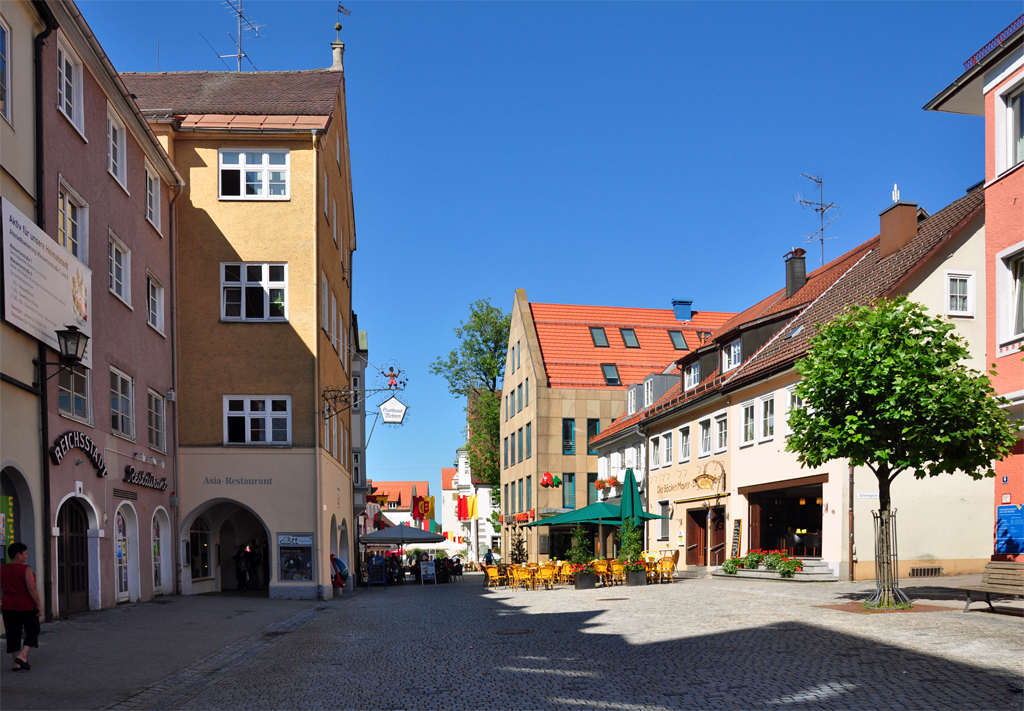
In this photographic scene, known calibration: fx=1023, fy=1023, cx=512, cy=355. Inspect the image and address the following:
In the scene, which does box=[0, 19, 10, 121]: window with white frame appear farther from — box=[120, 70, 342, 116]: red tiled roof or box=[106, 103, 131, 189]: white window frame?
box=[120, 70, 342, 116]: red tiled roof

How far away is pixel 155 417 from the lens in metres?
24.9

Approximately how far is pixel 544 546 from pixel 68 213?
129ft

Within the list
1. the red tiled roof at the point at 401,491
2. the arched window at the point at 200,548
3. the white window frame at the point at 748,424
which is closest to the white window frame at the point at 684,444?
the white window frame at the point at 748,424

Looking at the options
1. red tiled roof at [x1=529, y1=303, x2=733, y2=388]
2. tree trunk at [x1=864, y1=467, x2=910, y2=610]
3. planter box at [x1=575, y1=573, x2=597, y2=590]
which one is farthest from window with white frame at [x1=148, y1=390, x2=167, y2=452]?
red tiled roof at [x1=529, y1=303, x2=733, y2=388]

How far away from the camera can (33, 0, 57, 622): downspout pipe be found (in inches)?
637

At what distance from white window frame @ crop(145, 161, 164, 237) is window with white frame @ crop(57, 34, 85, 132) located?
496 centimetres

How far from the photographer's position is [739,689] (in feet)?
31.2

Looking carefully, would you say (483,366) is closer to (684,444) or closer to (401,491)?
(684,444)

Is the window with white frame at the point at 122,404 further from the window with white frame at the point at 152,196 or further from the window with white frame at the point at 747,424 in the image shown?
the window with white frame at the point at 747,424

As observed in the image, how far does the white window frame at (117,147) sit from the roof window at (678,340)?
39.2m

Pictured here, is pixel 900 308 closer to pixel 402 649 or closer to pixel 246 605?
pixel 402 649

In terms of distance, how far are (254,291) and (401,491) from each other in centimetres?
13162

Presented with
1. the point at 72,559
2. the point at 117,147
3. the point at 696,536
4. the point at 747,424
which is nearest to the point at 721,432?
the point at 747,424

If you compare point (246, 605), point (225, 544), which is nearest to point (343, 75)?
point (225, 544)
